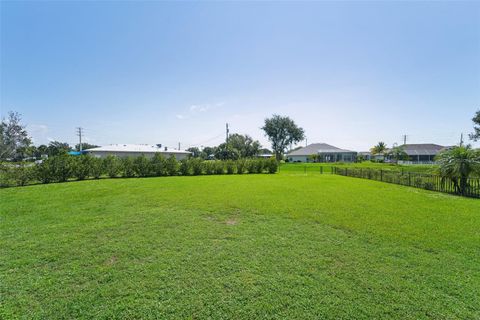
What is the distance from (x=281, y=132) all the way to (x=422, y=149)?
127 feet

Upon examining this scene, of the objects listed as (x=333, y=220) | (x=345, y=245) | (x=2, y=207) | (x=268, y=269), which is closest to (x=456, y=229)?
(x=333, y=220)

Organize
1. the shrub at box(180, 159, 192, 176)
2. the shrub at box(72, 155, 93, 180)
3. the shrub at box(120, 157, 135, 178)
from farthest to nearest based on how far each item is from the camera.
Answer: the shrub at box(180, 159, 192, 176), the shrub at box(120, 157, 135, 178), the shrub at box(72, 155, 93, 180)

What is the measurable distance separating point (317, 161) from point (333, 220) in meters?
47.2

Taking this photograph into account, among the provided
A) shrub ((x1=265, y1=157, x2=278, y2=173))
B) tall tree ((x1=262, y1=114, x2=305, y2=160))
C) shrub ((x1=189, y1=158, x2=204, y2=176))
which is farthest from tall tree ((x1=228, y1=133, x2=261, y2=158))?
shrub ((x1=189, y1=158, x2=204, y2=176))

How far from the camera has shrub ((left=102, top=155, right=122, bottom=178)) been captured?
50.9 feet

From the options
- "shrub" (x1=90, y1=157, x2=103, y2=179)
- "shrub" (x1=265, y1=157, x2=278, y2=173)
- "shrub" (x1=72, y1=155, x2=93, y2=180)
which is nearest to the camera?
"shrub" (x1=72, y1=155, x2=93, y2=180)

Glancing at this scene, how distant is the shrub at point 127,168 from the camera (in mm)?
16125

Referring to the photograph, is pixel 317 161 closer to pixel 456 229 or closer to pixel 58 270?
pixel 456 229

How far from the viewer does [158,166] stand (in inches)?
685

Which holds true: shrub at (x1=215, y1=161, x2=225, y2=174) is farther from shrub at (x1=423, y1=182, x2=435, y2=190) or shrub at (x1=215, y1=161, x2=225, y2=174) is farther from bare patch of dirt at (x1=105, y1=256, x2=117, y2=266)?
bare patch of dirt at (x1=105, y1=256, x2=117, y2=266)

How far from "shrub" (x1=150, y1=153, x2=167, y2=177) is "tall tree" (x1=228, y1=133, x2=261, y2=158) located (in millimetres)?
29801

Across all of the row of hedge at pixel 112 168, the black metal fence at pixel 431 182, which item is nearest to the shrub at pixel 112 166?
the row of hedge at pixel 112 168

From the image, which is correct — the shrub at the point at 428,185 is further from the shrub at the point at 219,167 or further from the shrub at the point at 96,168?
the shrub at the point at 96,168

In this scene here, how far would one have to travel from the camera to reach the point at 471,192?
8.60 meters
